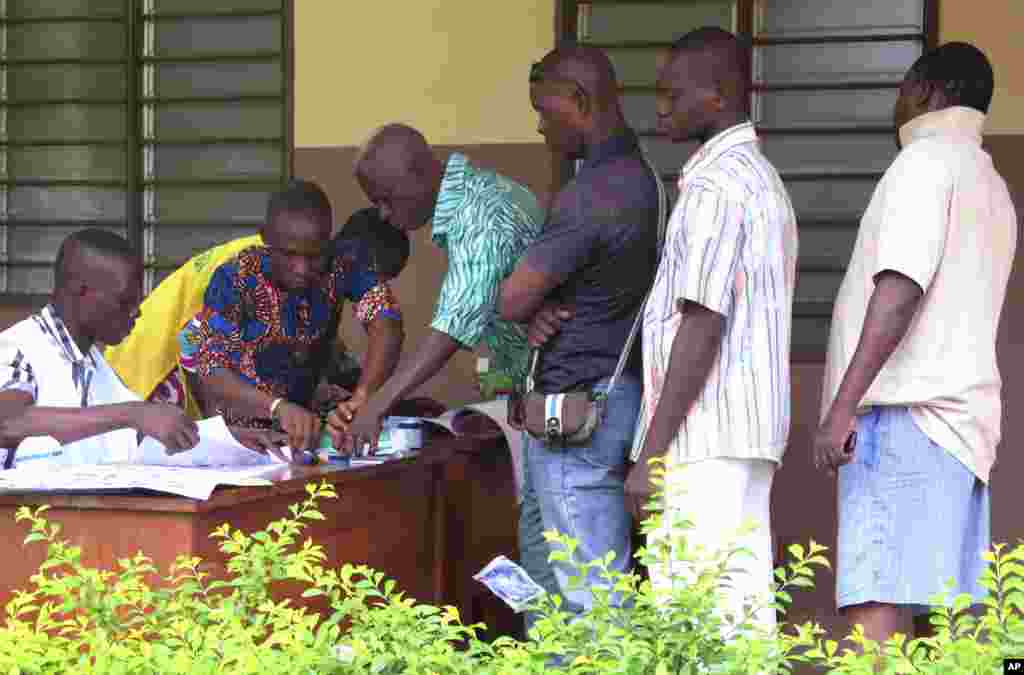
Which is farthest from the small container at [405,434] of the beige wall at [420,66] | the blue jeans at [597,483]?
the beige wall at [420,66]

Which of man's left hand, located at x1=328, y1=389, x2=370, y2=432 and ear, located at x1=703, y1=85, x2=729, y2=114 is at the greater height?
Answer: ear, located at x1=703, y1=85, x2=729, y2=114

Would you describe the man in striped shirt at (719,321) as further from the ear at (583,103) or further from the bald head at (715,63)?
the ear at (583,103)

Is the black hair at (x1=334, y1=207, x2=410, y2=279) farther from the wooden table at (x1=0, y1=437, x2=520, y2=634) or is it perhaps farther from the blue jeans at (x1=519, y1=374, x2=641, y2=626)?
the blue jeans at (x1=519, y1=374, x2=641, y2=626)

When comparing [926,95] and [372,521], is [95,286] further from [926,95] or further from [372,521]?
[926,95]

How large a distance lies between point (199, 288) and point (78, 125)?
6.65 feet

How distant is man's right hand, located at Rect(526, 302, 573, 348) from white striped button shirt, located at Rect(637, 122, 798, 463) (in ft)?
0.85

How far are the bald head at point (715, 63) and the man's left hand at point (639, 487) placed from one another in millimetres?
845

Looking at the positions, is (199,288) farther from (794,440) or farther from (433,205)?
(794,440)

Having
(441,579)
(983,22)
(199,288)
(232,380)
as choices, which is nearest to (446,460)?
(441,579)

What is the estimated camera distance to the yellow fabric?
15.1 feet

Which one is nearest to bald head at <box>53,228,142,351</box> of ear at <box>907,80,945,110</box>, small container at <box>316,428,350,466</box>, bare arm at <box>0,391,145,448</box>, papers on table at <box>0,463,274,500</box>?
bare arm at <box>0,391,145,448</box>

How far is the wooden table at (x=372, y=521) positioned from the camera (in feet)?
10.3

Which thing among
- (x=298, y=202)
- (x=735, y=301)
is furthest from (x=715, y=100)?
(x=298, y=202)

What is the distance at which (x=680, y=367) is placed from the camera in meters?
3.38
